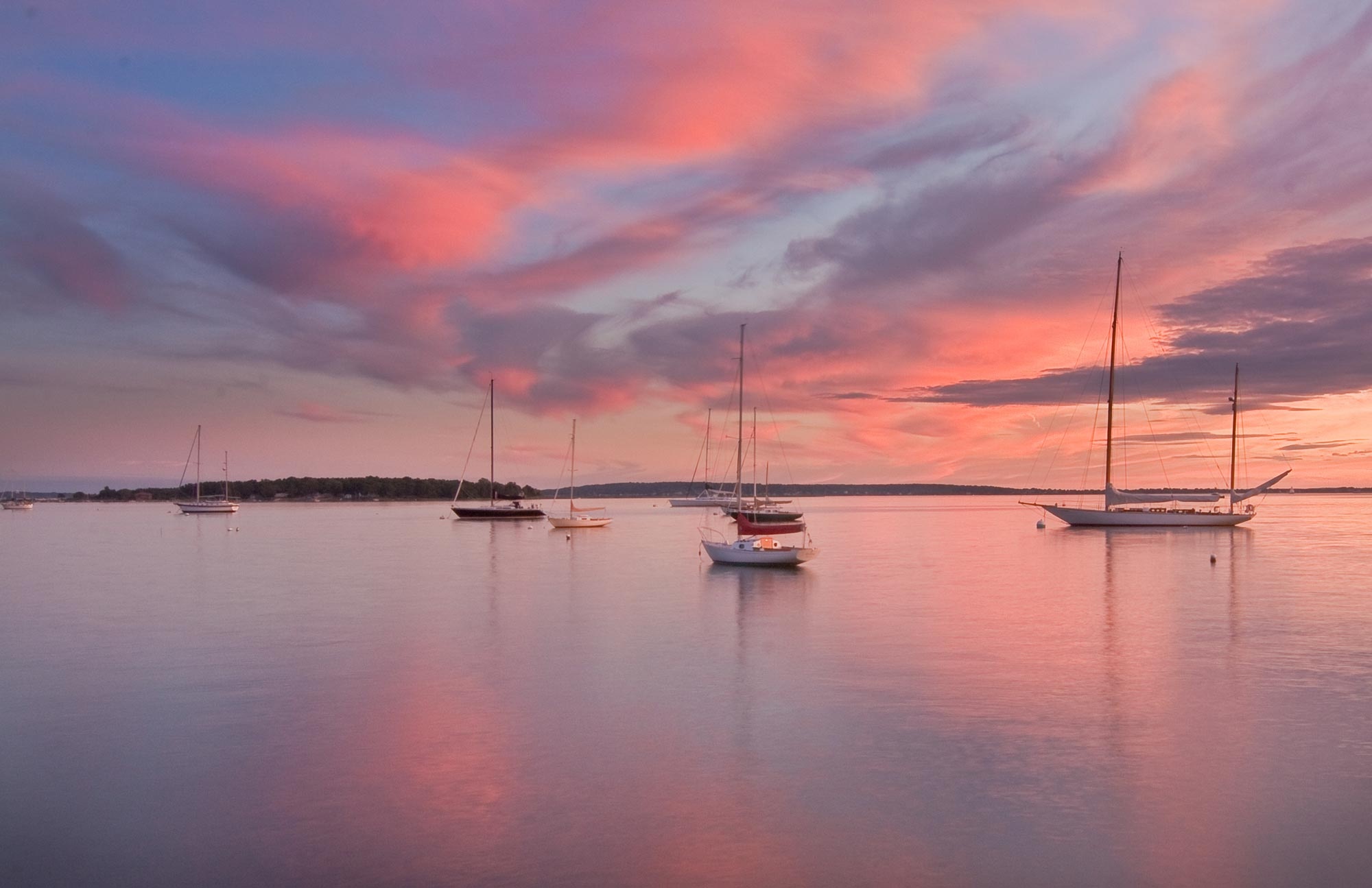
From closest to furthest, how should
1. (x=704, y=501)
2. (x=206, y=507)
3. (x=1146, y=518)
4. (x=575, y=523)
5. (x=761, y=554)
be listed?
(x=761, y=554)
(x=1146, y=518)
(x=575, y=523)
(x=206, y=507)
(x=704, y=501)

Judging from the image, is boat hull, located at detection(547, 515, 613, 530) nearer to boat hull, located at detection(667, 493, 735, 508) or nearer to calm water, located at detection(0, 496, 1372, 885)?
calm water, located at detection(0, 496, 1372, 885)

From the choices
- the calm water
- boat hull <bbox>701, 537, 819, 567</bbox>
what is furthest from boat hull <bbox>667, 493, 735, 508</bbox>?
the calm water

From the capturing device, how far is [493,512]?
105 meters

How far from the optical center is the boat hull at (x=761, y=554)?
4359 cm

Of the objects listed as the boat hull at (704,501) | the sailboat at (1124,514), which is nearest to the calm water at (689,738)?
the sailboat at (1124,514)

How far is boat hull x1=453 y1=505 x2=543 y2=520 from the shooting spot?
104625 millimetres

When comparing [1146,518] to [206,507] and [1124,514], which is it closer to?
[1124,514]

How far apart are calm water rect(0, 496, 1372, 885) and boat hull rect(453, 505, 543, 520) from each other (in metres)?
69.2

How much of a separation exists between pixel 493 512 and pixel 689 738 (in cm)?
9254

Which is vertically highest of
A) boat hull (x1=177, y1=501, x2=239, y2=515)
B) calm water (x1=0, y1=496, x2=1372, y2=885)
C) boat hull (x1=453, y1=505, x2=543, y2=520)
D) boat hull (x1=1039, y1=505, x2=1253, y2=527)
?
boat hull (x1=1039, y1=505, x2=1253, y2=527)

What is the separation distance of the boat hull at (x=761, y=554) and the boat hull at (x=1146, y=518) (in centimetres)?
4493

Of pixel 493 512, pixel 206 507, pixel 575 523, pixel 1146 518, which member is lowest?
pixel 206 507

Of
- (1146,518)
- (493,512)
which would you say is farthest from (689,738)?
(493,512)

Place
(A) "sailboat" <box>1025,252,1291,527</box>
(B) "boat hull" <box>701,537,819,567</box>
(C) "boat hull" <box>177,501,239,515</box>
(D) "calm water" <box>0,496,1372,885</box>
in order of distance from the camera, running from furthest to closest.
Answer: (C) "boat hull" <box>177,501,239,515</box>
(A) "sailboat" <box>1025,252,1291,527</box>
(B) "boat hull" <box>701,537,819,567</box>
(D) "calm water" <box>0,496,1372,885</box>
